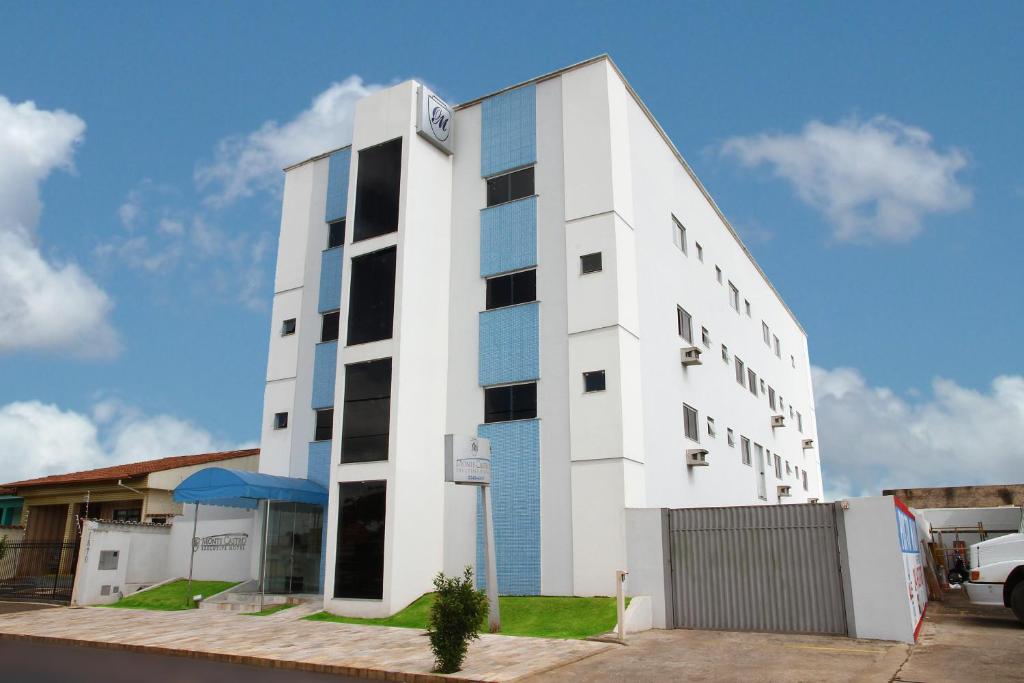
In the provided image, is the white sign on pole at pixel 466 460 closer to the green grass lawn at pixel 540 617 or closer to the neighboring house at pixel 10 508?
the green grass lawn at pixel 540 617

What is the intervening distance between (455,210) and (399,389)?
6.30m

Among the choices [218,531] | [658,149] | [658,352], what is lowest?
[218,531]

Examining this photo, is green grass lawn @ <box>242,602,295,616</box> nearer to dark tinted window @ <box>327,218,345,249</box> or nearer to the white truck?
dark tinted window @ <box>327,218,345,249</box>

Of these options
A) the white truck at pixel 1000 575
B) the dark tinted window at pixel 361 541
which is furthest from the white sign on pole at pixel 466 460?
the white truck at pixel 1000 575

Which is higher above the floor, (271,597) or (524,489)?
(524,489)

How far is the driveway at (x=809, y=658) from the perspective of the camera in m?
11.4

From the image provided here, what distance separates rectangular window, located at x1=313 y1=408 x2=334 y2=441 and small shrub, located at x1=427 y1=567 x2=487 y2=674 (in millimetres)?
12989

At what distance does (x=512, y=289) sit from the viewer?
22188 mm

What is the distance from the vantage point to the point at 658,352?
22.5m

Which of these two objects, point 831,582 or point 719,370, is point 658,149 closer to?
point 719,370

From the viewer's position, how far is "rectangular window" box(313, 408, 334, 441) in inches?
976

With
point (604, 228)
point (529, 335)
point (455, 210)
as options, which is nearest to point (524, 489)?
point (529, 335)

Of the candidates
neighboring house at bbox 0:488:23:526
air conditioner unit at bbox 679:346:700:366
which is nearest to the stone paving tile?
air conditioner unit at bbox 679:346:700:366

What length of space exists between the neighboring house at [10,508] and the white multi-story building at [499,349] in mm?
19236
